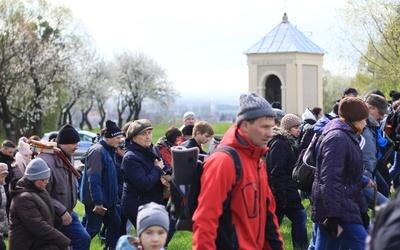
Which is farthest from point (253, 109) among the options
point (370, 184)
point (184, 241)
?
point (184, 241)

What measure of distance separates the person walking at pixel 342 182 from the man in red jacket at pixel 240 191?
1.33 metres

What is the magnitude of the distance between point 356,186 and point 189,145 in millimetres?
3388

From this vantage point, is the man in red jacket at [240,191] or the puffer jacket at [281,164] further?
the puffer jacket at [281,164]

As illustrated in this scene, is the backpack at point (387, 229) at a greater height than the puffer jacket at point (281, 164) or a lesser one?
greater

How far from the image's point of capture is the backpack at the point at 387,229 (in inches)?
129

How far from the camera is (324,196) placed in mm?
7246

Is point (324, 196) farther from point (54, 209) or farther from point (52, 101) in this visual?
point (52, 101)

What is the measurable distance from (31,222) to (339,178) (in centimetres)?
347

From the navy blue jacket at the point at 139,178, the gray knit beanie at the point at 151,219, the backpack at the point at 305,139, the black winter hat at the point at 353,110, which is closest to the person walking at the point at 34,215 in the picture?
the navy blue jacket at the point at 139,178

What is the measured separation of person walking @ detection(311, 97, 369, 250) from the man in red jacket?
133 cm

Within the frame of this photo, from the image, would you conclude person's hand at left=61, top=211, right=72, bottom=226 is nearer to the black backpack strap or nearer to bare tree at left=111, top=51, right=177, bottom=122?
the black backpack strap

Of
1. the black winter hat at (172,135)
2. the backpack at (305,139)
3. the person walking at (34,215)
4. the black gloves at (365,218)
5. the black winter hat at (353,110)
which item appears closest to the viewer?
the black winter hat at (353,110)

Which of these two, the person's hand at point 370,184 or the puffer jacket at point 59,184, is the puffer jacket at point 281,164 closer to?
the person's hand at point 370,184

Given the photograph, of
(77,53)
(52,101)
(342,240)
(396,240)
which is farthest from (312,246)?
(77,53)
